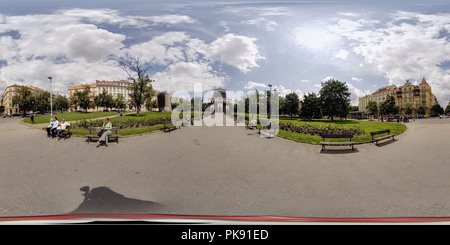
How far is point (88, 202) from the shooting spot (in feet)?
7.02

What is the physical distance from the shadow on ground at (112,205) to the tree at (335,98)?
15736mm

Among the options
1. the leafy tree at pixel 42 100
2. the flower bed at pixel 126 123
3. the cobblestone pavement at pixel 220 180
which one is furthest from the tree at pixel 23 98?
the cobblestone pavement at pixel 220 180

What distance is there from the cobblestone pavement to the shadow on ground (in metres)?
0.01

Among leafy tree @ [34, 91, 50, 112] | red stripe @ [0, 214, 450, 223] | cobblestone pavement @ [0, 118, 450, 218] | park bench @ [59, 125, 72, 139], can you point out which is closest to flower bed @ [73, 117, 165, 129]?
park bench @ [59, 125, 72, 139]

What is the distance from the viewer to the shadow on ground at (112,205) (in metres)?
1.99


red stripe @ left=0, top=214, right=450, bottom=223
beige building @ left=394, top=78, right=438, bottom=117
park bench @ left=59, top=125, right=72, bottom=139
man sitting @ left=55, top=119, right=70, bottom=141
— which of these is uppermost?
beige building @ left=394, top=78, right=438, bottom=117

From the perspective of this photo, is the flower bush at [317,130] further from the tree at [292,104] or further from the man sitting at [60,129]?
the tree at [292,104]

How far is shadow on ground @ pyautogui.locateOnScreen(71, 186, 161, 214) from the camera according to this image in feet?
6.54

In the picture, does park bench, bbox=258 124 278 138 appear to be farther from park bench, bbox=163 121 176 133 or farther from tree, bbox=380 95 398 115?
tree, bbox=380 95 398 115

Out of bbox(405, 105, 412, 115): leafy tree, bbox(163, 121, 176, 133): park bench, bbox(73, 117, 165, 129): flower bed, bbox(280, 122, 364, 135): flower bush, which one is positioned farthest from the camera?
bbox(405, 105, 412, 115): leafy tree

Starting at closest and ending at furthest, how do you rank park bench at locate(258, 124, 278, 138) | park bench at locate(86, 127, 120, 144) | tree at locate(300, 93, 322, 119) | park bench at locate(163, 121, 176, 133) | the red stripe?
the red stripe
park bench at locate(86, 127, 120, 144)
park bench at locate(258, 124, 278, 138)
park bench at locate(163, 121, 176, 133)
tree at locate(300, 93, 322, 119)

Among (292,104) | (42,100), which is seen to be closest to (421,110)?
(292,104)

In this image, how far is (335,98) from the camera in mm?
14172
